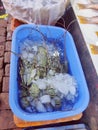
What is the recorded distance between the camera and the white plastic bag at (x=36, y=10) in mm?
1124

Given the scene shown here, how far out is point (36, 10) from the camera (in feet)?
3.66

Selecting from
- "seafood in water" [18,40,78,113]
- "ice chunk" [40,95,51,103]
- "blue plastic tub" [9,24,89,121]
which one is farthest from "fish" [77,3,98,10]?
"ice chunk" [40,95,51,103]

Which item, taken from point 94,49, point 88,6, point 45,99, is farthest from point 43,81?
point 88,6

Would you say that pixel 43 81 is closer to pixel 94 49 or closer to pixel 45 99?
pixel 45 99

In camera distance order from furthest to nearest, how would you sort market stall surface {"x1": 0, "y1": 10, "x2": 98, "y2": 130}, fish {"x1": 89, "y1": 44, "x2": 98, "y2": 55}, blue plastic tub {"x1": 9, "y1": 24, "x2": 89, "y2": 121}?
fish {"x1": 89, "y1": 44, "x2": 98, "y2": 55} → market stall surface {"x1": 0, "y1": 10, "x2": 98, "y2": 130} → blue plastic tub {"x1": 9, "y1": 24, "x2": 89, "y2": 121}

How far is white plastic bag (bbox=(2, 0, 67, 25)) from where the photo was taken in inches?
44.3

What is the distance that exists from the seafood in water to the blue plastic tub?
0.12 feet

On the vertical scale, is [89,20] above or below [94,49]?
above

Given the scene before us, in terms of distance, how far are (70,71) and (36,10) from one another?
37 cm

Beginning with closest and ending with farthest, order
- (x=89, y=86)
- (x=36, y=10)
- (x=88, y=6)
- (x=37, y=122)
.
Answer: (x=37, y=122)
(x=89, y=86)
(x=36, y=10)
(x=88, y=6)

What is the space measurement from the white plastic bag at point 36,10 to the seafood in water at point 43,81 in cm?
20

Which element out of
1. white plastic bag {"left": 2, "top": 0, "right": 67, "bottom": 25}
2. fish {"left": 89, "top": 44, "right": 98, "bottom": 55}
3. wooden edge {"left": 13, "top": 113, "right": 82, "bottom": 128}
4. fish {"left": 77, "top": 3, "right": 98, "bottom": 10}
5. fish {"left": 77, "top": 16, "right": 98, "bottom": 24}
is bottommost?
wooden edge {"left": 13, "top": 113, "right": 82, "bottom": 128}

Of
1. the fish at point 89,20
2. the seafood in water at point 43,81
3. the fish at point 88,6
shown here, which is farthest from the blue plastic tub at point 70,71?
the fish at point 88,6

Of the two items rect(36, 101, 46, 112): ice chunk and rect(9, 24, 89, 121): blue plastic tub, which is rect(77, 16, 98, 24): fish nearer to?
rect(9, 24, 89, 121): blue plastic tub
